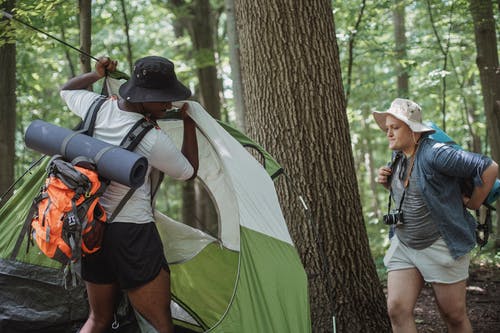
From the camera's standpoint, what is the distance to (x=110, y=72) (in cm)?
351

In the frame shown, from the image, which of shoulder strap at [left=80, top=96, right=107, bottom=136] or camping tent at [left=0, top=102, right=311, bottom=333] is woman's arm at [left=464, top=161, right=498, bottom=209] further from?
shoulder strap at [left=80, top=96, right=107, bottom=136]

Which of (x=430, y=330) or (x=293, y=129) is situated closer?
(x=293, y=129)

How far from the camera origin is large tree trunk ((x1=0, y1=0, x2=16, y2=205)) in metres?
5.89

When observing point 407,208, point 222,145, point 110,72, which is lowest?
point 407,208

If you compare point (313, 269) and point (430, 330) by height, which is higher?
point (313, 269)

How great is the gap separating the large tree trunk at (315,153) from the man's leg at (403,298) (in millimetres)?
736

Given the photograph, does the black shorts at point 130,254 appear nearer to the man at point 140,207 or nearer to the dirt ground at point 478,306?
the man at point 140,207

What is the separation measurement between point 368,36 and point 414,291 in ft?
20.6

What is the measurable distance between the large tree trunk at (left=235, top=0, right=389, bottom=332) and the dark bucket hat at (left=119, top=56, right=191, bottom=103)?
1.25 metres

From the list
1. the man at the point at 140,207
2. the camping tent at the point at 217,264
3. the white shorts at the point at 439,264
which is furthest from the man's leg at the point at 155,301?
the white shorts at the point at 439,264

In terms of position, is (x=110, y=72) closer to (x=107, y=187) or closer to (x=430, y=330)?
(x=107, y=187)

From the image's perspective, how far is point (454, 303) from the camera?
3283mm

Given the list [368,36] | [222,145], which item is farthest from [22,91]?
[222,145]

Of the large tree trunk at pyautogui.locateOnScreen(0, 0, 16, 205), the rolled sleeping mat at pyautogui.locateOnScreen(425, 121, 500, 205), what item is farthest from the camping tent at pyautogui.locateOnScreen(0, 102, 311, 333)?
the large tree trunk at pyautogui.locateOnScreen(0, 0, 16, 205)
